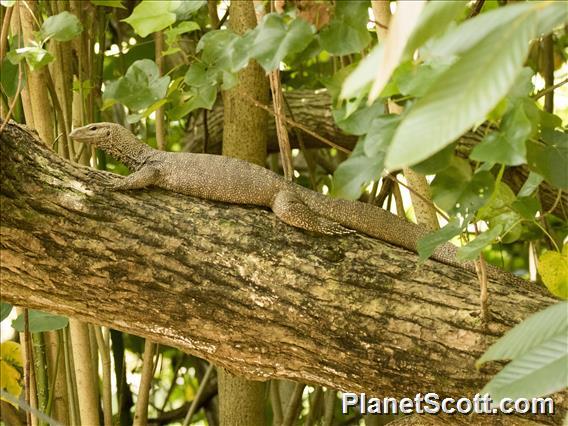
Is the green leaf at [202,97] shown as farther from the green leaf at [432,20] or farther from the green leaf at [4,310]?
the green leaf at [432,20]

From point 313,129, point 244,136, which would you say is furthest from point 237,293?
point 313,129

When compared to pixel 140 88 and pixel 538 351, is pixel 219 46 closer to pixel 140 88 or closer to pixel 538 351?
pixel 140 88

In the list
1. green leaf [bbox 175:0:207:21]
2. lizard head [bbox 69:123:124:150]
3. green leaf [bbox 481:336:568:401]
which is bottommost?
green leaf [bbox 481:336:568:401]

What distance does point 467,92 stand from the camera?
73cm

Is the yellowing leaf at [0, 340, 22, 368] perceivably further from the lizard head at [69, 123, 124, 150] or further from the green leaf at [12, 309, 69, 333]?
the lizard head at [69, 123, 124, 150]

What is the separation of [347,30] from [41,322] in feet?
5.44

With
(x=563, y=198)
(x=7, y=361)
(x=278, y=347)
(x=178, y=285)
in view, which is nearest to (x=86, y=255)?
(x=178, y=285)

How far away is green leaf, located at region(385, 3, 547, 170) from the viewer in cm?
72

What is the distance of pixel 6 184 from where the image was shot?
6.86 feet

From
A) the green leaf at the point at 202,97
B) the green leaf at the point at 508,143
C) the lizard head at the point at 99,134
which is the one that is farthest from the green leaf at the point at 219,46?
the lizard head at the point at 99,134

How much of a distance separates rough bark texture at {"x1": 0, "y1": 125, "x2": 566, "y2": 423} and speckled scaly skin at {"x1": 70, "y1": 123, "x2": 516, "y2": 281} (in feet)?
1.07

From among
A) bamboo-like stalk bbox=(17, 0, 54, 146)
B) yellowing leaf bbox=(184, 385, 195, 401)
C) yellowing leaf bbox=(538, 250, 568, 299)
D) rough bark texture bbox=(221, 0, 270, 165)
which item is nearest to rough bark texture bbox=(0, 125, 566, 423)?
yellowing leaf bbox=(538, 250, 568, 299)

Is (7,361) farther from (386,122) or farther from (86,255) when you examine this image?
(386,122)

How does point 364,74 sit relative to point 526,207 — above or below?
below
